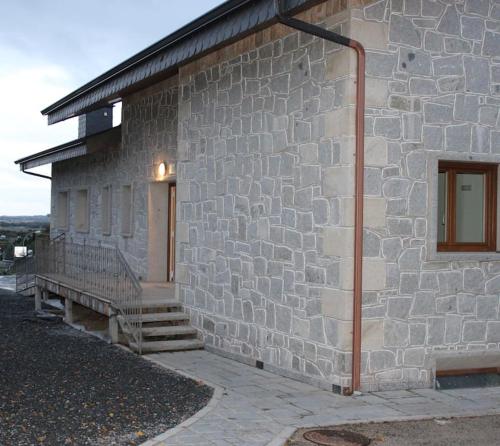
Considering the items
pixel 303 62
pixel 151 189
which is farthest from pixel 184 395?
pixel 151 189

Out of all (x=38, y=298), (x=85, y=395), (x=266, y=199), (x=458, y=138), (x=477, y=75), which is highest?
(x=477, y=75)

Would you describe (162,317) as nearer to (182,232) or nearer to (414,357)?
(182,232)

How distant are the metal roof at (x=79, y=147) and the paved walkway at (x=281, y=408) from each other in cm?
845

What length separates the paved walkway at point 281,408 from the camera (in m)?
5.70

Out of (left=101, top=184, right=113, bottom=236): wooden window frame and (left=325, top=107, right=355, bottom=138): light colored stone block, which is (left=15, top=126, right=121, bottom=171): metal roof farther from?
(left=325, top=107, right=355, bottom=138): light colored stone block

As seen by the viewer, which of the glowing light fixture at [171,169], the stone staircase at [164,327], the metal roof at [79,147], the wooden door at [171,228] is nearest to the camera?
the stone staircase at [164,327]

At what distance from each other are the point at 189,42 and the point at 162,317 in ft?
12.7

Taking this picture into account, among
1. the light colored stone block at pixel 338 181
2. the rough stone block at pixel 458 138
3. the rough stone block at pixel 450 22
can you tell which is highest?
the rough stone block at pixel 450 22

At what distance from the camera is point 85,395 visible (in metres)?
7.10

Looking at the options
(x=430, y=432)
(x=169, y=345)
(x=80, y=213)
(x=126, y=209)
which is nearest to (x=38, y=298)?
(x=126, y=209)

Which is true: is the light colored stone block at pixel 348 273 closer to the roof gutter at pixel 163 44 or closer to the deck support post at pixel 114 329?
the roof gutter at pixel 163 44

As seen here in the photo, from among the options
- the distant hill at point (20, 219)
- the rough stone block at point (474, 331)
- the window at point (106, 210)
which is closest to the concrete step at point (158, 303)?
the rough stone block at point (474, 331)

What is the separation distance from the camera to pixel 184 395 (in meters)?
7.11

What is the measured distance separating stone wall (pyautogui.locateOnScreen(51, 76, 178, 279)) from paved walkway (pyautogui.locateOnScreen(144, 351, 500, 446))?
5851mm
